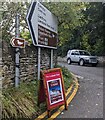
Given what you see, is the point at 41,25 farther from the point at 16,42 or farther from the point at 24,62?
the point at 16,42

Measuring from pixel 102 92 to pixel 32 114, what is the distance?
4.14 m

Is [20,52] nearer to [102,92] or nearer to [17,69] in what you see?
[17,69]

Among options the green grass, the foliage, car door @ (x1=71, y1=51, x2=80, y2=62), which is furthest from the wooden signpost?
car door @ (x1=71, y1=51, x2=80, y2=62)

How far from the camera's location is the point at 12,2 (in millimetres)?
9711

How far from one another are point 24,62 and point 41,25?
1.69 meters

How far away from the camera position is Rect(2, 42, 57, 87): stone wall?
637 cm

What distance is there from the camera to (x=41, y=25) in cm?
852

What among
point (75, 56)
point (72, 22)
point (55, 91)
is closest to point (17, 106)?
point (55, 91)

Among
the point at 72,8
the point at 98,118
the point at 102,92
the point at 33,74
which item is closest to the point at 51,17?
the point at 72,8

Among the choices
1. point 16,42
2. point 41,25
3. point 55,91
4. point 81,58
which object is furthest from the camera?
point 81,58

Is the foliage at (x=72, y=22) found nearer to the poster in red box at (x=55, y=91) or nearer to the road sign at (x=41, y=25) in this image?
the road sign at (x=41, y=25)

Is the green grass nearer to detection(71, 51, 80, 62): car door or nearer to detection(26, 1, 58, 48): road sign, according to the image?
detection(26, 1, 58, 48): road sign

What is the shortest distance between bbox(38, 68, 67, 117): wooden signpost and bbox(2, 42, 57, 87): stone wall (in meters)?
0.95

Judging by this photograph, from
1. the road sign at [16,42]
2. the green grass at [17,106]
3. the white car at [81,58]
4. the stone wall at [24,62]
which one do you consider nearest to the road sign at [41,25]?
the stone wall at [24,62]
